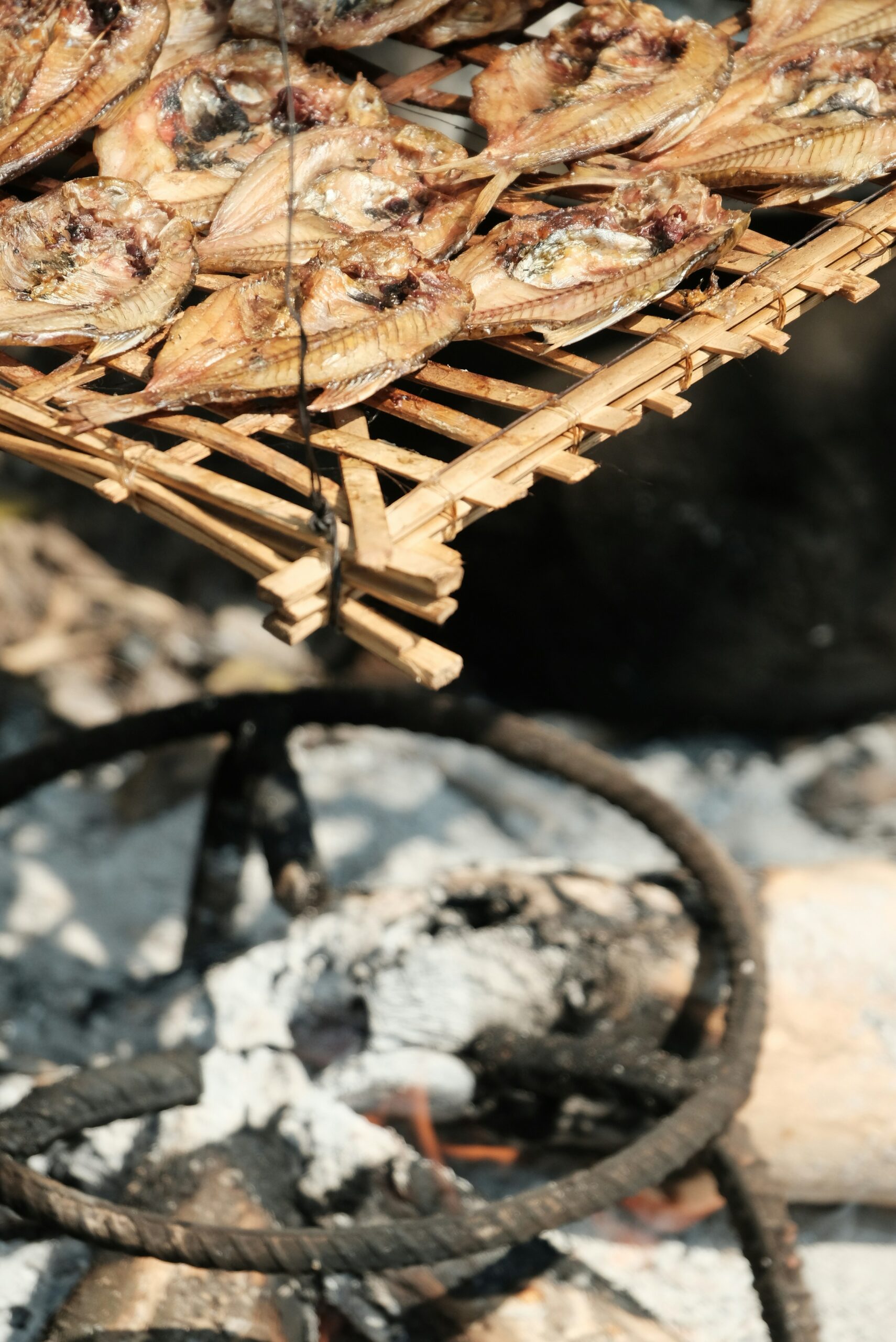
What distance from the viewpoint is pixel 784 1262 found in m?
2.29

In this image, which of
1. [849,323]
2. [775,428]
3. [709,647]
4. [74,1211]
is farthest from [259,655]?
[74,1211]

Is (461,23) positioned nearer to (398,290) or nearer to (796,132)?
(796,132)

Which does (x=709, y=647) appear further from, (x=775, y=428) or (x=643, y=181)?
(x=643, y=181)

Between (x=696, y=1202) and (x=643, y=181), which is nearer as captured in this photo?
(x=643, y=181)

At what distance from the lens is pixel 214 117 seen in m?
2.56

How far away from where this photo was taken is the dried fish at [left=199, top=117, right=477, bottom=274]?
2.24 meters

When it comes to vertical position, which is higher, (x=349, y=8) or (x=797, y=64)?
(x=349, y=8)

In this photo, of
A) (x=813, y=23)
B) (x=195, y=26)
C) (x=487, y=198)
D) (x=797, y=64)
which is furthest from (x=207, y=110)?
(x=813, y=23)

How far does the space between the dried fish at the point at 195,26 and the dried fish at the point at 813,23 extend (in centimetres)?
Result: 141

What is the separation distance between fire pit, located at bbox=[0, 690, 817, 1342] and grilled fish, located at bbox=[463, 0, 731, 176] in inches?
59.6

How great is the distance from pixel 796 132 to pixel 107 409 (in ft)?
6.00

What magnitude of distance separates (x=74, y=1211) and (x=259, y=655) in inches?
129

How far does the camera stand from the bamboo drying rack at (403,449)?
5.08 ft

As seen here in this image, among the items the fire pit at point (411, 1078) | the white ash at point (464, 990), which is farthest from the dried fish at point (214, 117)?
the white ash at point (464, 990)
